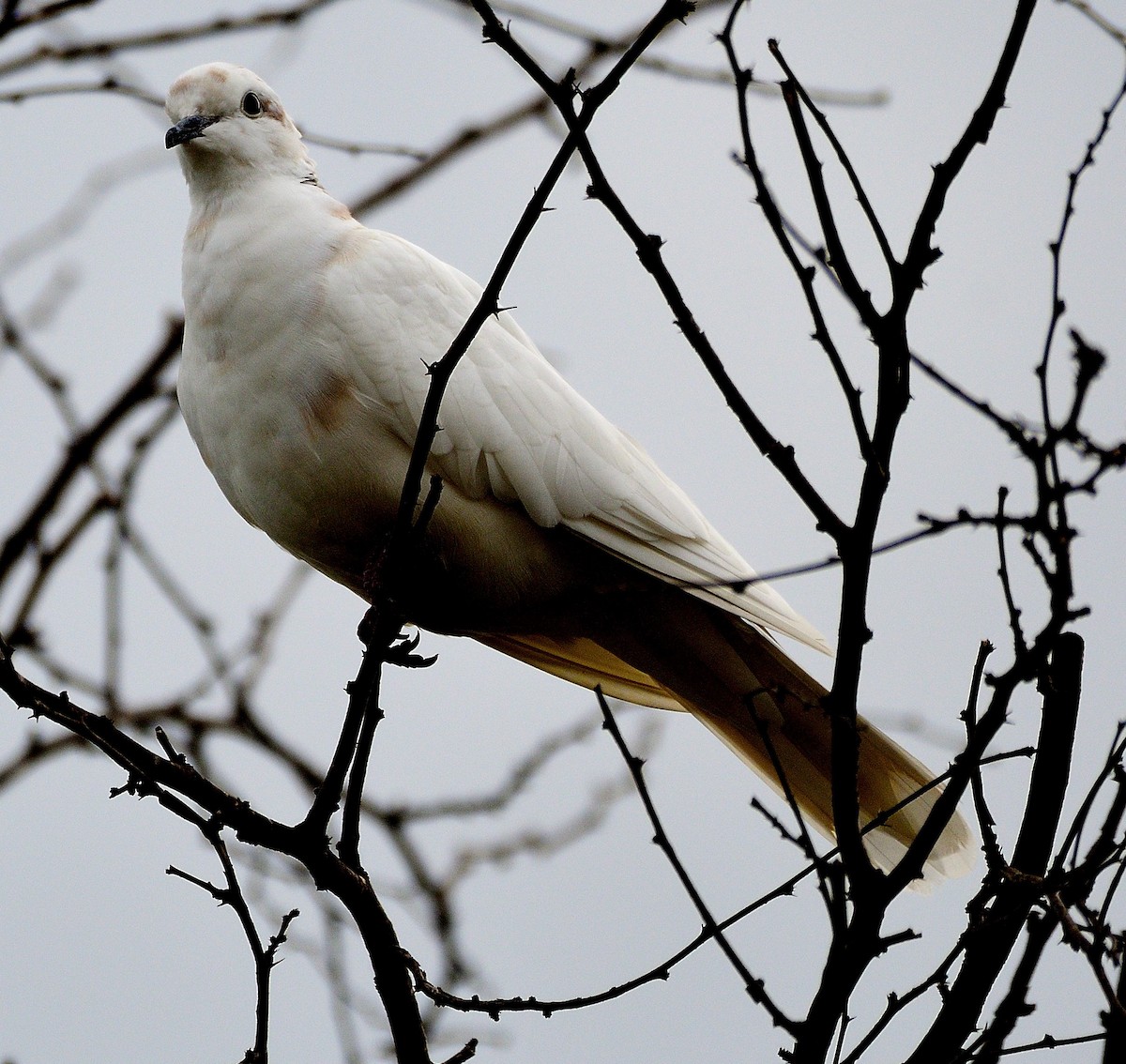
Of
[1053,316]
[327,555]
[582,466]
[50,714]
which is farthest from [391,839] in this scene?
[1053,316]

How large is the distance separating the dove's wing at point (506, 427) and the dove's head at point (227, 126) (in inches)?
17.6

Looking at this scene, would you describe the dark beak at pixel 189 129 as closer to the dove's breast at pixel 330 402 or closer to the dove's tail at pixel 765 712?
the dove's breast at pixel 330 402

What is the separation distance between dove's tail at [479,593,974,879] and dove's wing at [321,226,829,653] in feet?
0.59

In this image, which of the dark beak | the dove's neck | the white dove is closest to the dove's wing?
the white dove

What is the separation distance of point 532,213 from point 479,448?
5.01 ft

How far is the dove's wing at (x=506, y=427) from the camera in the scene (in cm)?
375

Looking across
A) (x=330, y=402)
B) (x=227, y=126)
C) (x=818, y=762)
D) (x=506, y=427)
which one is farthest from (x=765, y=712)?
(x=227, y=126)

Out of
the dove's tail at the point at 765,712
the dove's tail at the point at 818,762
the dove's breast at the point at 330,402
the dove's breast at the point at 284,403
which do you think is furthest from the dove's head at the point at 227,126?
the dove's tail at the point at 818,762

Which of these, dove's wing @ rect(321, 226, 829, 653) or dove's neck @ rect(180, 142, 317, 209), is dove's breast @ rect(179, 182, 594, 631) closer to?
dove's wing @ rect(321, 226, 829, 653)

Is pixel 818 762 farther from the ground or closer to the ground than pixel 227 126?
closer to the ground

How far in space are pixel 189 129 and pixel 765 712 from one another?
2482mm

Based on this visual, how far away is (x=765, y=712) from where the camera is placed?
4.08 meters

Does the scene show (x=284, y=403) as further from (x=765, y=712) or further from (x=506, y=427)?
(x=765, y=712)

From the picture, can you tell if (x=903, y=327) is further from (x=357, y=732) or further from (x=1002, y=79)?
(x=357, y=732)
